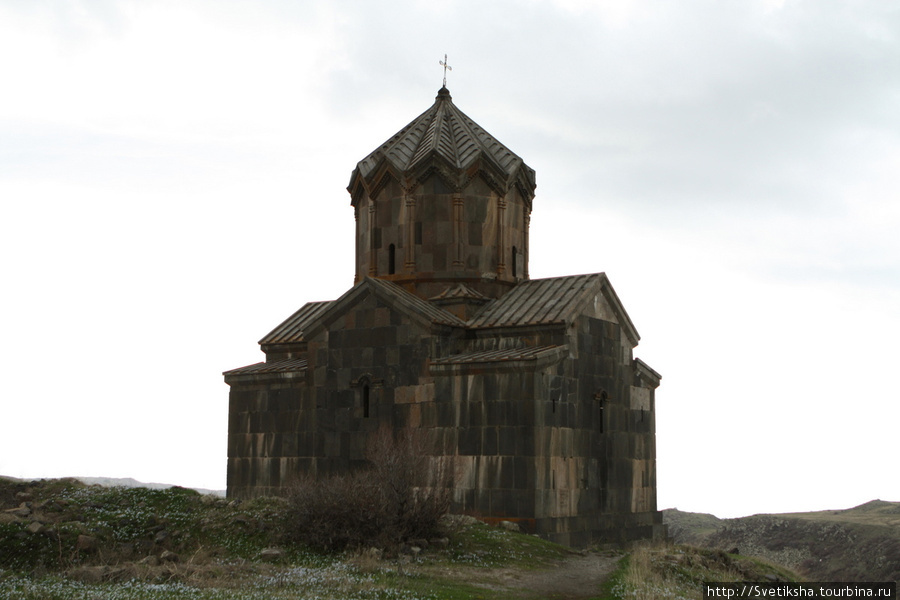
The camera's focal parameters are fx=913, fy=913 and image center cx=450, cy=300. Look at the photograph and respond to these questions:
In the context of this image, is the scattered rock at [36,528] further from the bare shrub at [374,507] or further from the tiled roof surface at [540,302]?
the tiled roof surface at [540,302]

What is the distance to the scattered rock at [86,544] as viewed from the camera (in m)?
11.9

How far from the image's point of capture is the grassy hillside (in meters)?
9.26

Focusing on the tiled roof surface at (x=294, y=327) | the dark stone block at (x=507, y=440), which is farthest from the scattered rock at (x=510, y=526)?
the tiled roof surface at (x=294, y=327)

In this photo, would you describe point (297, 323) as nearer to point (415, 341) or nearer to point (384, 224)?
point (384, 224)

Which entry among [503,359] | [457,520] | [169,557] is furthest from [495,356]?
[169,557]

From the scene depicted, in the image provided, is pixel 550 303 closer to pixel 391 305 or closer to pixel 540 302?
pixel 540 302

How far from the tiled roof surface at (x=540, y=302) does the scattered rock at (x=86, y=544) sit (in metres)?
6.64

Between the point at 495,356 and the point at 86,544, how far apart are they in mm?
6314

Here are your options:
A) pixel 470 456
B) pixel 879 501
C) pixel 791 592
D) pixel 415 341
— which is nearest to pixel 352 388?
pixel 415 341

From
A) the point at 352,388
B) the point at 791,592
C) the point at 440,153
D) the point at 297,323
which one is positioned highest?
the point at 440,153

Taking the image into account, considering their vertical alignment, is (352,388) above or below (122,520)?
above

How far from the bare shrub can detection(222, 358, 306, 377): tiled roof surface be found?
4.18m

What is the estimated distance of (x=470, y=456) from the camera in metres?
13.9

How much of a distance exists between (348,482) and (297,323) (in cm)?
671
